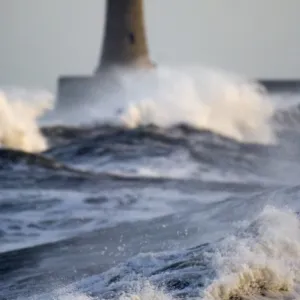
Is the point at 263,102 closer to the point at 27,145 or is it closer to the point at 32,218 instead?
the point at 27,145

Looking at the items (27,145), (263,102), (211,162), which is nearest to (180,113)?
(263,102)

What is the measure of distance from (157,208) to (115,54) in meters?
15.8

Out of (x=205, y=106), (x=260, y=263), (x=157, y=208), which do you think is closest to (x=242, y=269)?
(x=260, y=263)

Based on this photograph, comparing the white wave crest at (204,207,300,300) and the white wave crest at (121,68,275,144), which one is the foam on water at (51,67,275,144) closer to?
the white wave crest at (121,68,275,144)

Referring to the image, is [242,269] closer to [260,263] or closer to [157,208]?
A: [260,263]

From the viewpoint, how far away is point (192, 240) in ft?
20.9

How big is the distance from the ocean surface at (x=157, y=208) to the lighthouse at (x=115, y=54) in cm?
282

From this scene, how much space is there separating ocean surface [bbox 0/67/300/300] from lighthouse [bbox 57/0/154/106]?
2.82 metres

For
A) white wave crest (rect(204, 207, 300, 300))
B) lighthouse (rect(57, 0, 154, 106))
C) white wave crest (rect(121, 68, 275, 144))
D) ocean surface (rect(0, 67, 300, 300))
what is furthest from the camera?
lighthouse (rect(57, 0, 154, 106))

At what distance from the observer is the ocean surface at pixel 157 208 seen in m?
4.82

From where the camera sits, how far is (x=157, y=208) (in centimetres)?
850

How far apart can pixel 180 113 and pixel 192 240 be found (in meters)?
15.2

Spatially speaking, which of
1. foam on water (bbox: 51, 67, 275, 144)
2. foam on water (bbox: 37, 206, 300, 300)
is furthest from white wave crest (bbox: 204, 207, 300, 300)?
foam on water (bbox: 51, 67, 275, 144)

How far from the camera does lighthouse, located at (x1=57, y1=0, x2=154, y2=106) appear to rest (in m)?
23.4
